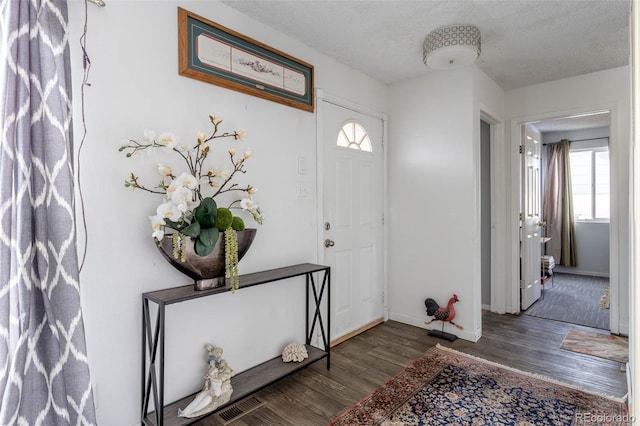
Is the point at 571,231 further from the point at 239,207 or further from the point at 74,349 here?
the point at 74,349

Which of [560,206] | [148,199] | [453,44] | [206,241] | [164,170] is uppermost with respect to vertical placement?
[453,44]

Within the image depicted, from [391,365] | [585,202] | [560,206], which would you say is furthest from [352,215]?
[585,202]

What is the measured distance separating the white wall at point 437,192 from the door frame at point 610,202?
0.42 meters

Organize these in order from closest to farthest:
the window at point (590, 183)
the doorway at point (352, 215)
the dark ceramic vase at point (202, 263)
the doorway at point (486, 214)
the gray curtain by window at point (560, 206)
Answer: the dark ceramic vase at point (202, 263) < the doorway at point (352, 215) < the doorway at point (486, 214) < the window at point (590, 183) < the gray curtain by window at point (560, 206)

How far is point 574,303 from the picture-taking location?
4176mm

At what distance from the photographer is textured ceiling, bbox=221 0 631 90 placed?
7.30ft

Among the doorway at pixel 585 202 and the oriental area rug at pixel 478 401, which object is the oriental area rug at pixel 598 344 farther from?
the doorway at pixel 585 202

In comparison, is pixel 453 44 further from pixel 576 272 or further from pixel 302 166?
pixel 576 272

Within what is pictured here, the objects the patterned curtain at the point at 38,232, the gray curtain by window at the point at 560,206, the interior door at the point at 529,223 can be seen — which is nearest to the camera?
the patterned curtain at the point at 38,232

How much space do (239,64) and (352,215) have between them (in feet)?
5.40

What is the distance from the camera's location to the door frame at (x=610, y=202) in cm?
321

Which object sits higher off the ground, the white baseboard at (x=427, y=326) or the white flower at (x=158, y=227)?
the white flower at (x=158, y=227)


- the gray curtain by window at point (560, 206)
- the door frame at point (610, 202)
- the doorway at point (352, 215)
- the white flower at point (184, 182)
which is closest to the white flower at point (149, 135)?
the white flower at point (184, 182)

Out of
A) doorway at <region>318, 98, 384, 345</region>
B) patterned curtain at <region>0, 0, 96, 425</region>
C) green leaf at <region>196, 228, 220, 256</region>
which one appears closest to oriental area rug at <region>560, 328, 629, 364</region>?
doorway at <region>318, 98, 384, 345</region>
